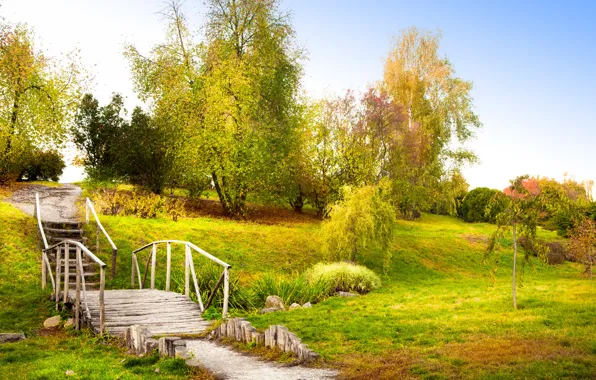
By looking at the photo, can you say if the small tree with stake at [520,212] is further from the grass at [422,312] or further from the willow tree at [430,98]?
the willow tree at [430,98]

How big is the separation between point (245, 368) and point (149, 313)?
4.30 metres

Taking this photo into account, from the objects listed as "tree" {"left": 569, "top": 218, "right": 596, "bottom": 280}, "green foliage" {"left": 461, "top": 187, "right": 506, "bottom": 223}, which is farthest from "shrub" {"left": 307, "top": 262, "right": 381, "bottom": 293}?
"green foliage" {"left": 461, "top": 187, "right": 506, "bottom": 223}

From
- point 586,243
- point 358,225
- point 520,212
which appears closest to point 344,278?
point 358,225

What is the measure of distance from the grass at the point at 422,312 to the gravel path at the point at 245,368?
599 mm

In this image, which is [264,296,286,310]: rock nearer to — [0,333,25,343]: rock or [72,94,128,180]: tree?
[0,333,25,343]: rock

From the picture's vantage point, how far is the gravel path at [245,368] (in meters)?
7.78

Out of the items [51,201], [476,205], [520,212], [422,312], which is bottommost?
[422,312]

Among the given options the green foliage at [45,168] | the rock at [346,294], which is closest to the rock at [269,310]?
the rock at [346,294]

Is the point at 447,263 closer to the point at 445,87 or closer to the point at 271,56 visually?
the point at 271,56

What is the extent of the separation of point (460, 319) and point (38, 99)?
26.6 m

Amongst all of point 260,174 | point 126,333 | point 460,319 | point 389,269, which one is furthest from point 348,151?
point 126,333

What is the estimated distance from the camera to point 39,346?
10750 millimetres

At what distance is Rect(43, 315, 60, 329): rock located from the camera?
12.6 metres

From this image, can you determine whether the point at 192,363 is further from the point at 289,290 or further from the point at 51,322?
the point at 289,290
